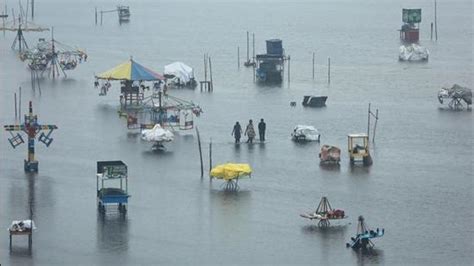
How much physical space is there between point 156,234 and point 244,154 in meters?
8.78

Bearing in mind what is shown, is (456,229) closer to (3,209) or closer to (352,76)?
(3,209)

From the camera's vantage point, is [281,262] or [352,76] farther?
[352,76]

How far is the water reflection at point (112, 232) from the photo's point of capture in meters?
26.1

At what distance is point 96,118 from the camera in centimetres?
4238

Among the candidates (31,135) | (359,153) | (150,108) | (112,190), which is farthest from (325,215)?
(150,108)

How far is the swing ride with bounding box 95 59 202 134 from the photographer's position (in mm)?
39500

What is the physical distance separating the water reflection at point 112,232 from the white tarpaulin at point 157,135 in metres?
7.34

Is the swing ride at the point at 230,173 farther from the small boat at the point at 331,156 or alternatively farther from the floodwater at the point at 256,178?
the small boat at the point at 331,156

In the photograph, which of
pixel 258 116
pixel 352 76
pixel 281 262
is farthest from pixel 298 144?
pixel 352 76

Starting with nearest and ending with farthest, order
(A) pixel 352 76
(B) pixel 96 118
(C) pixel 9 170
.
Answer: (C) pixel 9 170 → (B) pixel 96 118 → (A) pixel 352 76

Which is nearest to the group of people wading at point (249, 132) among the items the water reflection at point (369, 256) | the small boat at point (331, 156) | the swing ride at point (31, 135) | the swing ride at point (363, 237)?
the small boat at point (331, 156)

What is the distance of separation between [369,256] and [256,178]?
725 centimetres

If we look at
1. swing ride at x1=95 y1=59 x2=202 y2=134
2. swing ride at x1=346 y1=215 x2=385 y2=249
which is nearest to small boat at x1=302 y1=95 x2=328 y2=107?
swing ride at x1=95 y1=59 x2=202 y2=134

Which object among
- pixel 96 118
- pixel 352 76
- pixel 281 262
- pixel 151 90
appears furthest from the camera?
pixel 352 76
